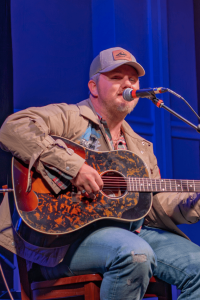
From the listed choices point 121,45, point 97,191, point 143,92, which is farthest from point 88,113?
point 121,45

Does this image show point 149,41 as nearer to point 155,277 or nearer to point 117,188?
point 117,188

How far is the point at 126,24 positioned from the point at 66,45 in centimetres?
67

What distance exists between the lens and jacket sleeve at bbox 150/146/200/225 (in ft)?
6.28

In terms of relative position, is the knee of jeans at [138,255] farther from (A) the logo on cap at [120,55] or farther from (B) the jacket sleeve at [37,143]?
(A) the logo on cap at [120,55]

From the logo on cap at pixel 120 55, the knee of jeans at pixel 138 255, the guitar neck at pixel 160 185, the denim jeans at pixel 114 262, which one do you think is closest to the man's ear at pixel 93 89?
the logo on cap at pixel 120 55

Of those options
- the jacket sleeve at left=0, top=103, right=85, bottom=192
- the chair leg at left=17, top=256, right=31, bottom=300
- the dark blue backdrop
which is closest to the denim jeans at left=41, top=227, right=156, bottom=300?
the chair leg at left=17, top=256, right=31, bottom=300

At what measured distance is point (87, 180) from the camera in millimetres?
1539

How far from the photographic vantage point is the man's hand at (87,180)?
154 cm

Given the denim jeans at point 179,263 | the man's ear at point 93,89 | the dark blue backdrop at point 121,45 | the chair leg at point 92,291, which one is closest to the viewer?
the chair leg at point 92,291

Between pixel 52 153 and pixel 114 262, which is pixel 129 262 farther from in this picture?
pixel 52 153

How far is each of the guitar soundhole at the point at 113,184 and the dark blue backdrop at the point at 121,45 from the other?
4.18 ft

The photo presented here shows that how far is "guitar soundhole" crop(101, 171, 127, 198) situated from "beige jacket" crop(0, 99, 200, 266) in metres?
0.19

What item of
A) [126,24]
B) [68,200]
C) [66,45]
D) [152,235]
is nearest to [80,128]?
[68,200]

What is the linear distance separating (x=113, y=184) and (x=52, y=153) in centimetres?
37
